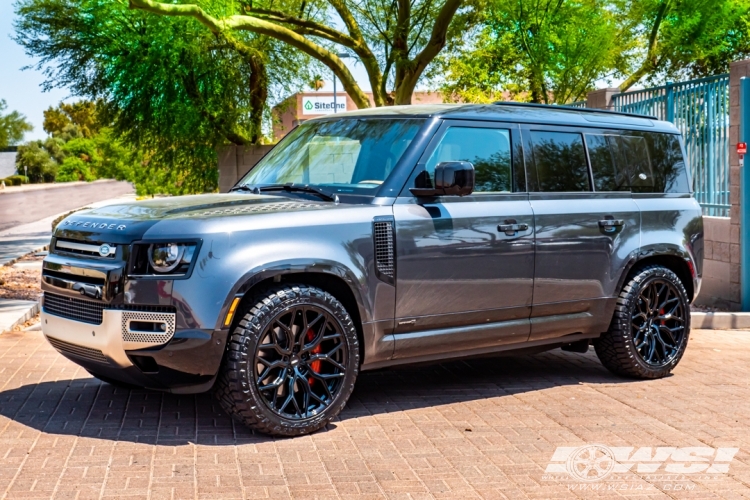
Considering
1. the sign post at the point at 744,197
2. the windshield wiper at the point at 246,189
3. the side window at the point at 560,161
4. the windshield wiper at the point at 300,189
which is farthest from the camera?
the sign post at the point at 744,197

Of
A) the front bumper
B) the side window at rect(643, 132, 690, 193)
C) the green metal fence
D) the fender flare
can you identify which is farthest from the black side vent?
the green metal fence

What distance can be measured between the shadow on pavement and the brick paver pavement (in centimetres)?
2

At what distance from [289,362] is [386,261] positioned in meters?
0.90

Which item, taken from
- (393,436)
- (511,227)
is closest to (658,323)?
(511,227)

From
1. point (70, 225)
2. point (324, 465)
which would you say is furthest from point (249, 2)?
point (324, 465)

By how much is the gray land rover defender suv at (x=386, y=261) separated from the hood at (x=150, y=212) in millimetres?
19

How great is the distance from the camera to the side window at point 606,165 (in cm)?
756

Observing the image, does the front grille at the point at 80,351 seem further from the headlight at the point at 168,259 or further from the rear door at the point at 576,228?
the rear door at the point at 576,228

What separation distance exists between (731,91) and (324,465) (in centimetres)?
780

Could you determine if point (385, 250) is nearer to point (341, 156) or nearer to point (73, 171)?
point (341, 156)

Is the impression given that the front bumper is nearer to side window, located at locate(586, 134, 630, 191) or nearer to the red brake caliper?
the red brake caliper

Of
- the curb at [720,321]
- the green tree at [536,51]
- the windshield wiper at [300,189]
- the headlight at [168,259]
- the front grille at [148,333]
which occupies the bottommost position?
the curb at [720,321]

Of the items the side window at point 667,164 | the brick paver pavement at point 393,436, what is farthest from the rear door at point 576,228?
the brick paver pavement at point 393,436

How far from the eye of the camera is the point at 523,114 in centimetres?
720
